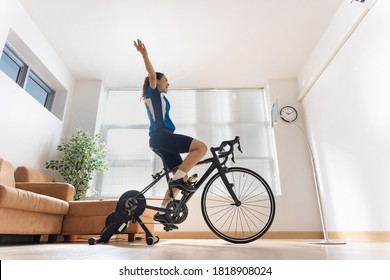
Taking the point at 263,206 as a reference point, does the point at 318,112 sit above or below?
above

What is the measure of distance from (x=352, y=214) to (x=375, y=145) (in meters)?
0.88

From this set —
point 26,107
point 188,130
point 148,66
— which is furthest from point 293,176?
point 26,107

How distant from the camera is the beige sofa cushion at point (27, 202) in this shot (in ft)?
5.77

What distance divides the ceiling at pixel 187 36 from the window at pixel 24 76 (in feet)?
1.71

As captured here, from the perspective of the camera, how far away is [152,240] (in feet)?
5.67

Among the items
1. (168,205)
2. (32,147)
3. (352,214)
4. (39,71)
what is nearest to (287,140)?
(352,214)

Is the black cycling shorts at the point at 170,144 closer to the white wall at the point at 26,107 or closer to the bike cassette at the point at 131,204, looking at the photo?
the bike cassette at the point at 131,204

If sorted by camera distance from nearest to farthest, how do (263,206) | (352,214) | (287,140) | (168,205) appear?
(168,205) < (352,214) < (263,206) < (287,140)

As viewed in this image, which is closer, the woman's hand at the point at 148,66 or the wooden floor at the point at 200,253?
the wooden floor at the point at 200,253

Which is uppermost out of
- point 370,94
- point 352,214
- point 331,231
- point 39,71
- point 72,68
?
point 72,68

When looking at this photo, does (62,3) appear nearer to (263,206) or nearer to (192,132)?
(192,132)

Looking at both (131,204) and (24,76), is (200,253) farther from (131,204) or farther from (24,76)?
(24,76)

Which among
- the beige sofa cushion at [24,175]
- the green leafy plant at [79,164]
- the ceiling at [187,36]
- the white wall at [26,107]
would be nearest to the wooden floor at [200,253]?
the beige sofa cushion at [24,175]

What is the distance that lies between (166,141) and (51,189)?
1.70m
